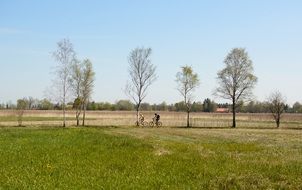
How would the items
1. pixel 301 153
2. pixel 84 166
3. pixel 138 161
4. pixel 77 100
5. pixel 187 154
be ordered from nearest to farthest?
pixel 84 166, pixel 138 161, pixel 187 154, pixel 301 153, pixel 77 100

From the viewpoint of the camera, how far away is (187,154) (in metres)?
24.4

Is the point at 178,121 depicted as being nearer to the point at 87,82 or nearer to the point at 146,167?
the point at 87,82

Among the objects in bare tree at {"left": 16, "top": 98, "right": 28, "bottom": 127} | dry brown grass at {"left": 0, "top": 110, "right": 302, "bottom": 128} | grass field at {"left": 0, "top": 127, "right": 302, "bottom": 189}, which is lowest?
grass field at {"left": 0, "top": 127, "right": 302, "bottom": 189}

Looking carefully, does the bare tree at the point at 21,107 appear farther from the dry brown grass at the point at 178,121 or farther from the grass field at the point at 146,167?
the grass field at the point at 146,167

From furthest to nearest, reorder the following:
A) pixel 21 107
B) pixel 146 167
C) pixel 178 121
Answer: pixel 178 121, pixel 21 107, pixel 146 167

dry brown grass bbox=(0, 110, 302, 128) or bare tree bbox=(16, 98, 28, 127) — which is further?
dry brown grass bbox=(0, 110, 302, 128)

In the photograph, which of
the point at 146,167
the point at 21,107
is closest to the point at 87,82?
the point at 21,107

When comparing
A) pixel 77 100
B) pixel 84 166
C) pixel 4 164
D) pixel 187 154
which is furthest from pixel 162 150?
pixel 77 100

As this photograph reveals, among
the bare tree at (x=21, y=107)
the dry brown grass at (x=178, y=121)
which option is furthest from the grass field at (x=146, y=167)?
the dry brown grass at (x=178, y=121)

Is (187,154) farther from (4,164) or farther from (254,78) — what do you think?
(254,78)

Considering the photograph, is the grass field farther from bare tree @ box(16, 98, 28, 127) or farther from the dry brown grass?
the dry brown grass

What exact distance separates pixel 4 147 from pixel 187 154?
11204 millimetres

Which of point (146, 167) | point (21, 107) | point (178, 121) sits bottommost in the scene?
point (146, 167)

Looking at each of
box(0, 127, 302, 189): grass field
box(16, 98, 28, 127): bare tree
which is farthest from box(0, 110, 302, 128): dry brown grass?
box(0, 127, 302, 189): grass field
